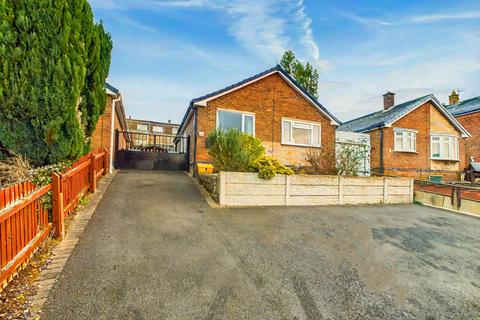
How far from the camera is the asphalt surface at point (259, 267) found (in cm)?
269

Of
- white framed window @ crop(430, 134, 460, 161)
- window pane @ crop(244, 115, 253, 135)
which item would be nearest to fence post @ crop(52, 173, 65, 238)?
window pane @ crop(244, 115, 253, 135)

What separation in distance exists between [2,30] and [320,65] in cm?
2054

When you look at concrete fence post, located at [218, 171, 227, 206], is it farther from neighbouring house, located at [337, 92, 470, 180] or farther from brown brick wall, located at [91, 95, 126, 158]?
neighbouring house, located at [337, 92, 470, 180]

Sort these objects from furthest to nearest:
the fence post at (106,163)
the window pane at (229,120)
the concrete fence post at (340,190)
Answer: the window pane at (229,120) → the fence post at (106,163) → the concrete fence post at (340,190)

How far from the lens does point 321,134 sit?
44.8 feet

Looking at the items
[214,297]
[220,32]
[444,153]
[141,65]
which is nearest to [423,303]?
[214,297]

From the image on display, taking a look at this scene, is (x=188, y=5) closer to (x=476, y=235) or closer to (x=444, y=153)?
(x=476, y=235)

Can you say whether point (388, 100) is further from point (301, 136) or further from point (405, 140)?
point (301, 136)

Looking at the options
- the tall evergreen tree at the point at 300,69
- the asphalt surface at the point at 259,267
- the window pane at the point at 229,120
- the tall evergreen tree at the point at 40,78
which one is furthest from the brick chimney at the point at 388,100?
the tall evergreen tree at the point at 40,78

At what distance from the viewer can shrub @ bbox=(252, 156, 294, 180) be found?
6824mm

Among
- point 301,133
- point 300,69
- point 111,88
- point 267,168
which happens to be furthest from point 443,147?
point 111,88

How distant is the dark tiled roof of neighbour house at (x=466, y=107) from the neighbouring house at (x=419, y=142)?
3088 millimetres

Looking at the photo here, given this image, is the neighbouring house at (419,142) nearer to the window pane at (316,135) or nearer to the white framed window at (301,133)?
the window pane at (316,135)

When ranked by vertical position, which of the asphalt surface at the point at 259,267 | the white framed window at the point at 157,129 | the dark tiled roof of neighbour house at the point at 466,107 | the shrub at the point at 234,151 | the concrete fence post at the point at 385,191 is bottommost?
the asphalt surface at the point at 259,267
